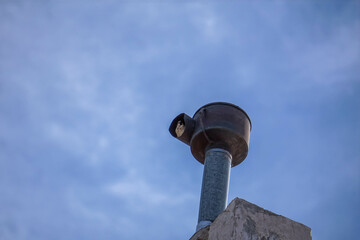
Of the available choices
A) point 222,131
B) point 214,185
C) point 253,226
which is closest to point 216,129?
point 222,131

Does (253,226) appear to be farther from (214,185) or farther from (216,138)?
(216,138)

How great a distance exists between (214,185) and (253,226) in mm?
1433

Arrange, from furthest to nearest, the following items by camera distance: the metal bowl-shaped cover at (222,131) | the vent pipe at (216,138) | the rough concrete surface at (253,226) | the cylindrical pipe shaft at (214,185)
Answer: the metal bowl-shaped cover at (222,131)
the vent pipe at (216,138)
the cylindrical pipe shaft at (214,185)
the rough concrete surface at (253,226)

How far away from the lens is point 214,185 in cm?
418

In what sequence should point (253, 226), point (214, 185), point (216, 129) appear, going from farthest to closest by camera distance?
point (216, 129)
point (214, 185)
point (253, 226)

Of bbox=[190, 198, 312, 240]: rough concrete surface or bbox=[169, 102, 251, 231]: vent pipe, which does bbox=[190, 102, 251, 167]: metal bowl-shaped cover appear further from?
bbox=[190, 198, 312, 240]: rough concrete surface

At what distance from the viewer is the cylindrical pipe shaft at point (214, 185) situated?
402 centimetres

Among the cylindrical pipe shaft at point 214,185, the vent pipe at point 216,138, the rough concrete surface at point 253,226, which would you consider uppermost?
the vent pipe at point 216,138

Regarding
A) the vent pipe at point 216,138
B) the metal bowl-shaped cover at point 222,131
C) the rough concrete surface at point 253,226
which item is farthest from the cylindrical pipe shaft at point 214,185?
the rough concrete surface at point 253,226

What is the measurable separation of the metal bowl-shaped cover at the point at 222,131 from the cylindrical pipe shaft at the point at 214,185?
14cm

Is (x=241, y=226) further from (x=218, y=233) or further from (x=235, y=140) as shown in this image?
(x=235, y=140)

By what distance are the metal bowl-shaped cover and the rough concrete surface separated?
174 centimetres

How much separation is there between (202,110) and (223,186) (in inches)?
43.8

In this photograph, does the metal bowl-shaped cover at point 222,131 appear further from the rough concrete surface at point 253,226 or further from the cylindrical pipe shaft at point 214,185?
the rough concrete surface at point 253,226
